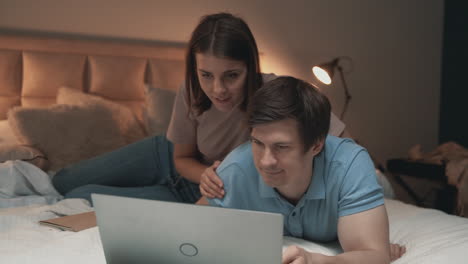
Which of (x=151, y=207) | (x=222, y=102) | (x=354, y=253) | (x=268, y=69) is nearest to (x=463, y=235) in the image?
(x=354, y=253)

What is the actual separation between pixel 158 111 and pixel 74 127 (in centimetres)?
51

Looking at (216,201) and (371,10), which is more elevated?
(371,10)

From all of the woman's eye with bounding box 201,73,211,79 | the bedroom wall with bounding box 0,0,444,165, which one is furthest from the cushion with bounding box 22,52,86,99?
the woman's eye with bounding box 201,73,211,79

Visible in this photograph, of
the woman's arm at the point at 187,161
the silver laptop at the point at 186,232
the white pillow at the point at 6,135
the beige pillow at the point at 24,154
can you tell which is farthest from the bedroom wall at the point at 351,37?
the silver laptop at the point at 186,232

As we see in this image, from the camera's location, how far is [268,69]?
351 cm

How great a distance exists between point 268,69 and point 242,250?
2.77m

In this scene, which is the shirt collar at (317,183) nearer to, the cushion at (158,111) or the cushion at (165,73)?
the cushion at (158,111)

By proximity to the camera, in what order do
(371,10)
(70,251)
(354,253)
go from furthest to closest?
(371,10) → (70,251) → (354,253)

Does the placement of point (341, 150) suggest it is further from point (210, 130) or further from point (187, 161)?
point (187, 161)

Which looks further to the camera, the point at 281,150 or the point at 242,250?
the point at 281,150

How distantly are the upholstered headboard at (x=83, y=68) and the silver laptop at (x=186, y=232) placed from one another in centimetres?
204

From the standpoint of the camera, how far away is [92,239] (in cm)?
133

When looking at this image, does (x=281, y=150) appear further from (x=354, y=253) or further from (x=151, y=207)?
(x=151, y=207)

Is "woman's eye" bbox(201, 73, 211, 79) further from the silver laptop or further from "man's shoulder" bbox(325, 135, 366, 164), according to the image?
the silver laptop
